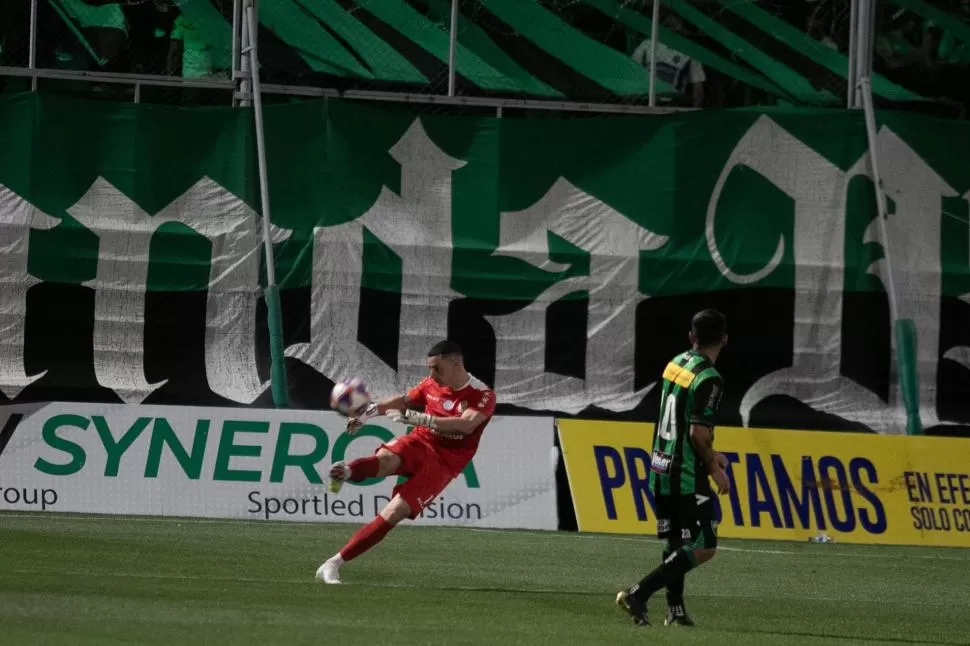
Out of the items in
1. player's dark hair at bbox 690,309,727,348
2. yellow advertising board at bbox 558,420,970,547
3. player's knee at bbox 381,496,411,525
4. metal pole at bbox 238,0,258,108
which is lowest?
yellow advertising board at bbox 558,420,970,547

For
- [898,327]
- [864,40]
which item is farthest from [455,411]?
[864,40]

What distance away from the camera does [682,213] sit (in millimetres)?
21812

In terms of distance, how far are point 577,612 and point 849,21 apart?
46.9 ft

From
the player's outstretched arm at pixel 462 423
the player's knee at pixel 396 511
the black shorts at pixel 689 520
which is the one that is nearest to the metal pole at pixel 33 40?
the player's outstretched arm at pixel 462 423

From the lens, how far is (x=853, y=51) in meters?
22.0

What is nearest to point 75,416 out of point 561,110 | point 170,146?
point 170,146

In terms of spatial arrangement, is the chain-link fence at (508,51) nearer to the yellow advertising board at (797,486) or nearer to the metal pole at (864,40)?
the metal pole at (864,40)

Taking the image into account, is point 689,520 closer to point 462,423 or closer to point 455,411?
point 462,423

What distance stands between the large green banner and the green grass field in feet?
13.5

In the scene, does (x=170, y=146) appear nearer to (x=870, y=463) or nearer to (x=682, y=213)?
(x=682, y=213)

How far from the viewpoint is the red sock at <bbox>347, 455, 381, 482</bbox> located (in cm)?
1177

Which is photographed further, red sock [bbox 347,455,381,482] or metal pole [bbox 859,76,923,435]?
metal pole [bbox 859,76,923,435]

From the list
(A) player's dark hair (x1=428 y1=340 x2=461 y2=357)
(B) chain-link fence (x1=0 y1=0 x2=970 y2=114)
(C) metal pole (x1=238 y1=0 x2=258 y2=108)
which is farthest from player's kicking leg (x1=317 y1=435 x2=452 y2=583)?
(B) chain-link fence (x1=0 y1=0 x2=970 y2=114)

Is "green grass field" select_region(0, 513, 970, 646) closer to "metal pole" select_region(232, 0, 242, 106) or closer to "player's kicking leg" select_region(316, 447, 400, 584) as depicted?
"player's kicking leg" select_region(316, 447, 400, 584)
